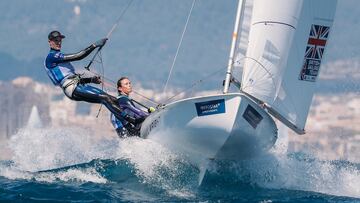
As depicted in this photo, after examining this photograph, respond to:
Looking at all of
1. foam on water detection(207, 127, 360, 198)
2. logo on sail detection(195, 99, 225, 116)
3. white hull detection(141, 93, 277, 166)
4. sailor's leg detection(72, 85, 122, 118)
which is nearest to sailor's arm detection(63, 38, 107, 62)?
sailor's leg detection(72, 85, 122, 118)

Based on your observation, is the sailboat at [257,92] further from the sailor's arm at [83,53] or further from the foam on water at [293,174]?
the sailor's arm at [83,53]

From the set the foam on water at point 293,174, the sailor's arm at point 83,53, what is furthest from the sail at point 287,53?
the sailor's arm at point 83,53

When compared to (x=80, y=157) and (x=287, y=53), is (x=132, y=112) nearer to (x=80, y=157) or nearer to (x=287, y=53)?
(x=287, y=53)

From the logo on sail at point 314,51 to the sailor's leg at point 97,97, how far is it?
334cm

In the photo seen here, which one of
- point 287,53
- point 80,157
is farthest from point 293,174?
point 80,157

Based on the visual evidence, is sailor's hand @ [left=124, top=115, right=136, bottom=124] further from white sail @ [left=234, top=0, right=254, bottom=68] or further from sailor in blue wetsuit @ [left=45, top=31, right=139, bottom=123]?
white sail @ [left=234, top=0, right=254, bottom=68]

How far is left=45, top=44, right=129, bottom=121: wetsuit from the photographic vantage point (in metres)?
15.8

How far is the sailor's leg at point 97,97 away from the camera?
15805 mm

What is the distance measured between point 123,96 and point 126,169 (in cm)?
132

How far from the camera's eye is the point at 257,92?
1455 cm

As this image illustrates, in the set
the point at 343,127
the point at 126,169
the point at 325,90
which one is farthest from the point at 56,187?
the point at 325,90

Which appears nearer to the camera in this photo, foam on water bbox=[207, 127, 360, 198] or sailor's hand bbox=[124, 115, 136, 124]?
foam on water bbox=[207, 127, 360, 198]

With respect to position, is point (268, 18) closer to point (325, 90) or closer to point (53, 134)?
point (53, 134)

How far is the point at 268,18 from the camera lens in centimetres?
1480
